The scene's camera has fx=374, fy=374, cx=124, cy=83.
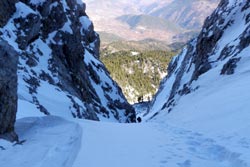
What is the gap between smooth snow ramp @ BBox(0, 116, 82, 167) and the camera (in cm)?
1072

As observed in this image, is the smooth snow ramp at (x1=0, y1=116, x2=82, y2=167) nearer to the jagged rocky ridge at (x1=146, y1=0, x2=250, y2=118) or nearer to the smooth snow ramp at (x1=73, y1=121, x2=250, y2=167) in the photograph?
the smooth snow ramp at (x1=73, y1=121, x2=250, y2=167)

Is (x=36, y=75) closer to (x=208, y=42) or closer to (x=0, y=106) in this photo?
(x=208, y=42)

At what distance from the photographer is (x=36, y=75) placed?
147 ft

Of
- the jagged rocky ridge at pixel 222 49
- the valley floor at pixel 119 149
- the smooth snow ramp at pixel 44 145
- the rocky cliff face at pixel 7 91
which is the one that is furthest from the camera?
the jagged rocky ridge at pixel 222 49

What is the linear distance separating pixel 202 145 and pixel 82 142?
12.5 feet

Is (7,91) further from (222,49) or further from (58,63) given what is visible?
(58,63)

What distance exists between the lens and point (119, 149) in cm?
1139

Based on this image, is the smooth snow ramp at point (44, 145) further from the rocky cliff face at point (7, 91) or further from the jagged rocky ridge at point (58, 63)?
the jagged rocky ridge at point (58, 63)

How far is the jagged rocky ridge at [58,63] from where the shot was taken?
4088 cm

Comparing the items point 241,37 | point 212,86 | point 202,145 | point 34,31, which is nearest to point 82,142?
point 202,145

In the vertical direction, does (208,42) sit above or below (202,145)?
above

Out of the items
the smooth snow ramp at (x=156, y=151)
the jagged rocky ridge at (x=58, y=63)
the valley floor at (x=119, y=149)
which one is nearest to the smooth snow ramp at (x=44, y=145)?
the valley floor at (x=119, y=149)

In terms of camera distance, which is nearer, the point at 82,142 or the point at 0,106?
the point at 82,142

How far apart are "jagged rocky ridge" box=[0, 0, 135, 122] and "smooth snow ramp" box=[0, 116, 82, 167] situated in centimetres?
1641
